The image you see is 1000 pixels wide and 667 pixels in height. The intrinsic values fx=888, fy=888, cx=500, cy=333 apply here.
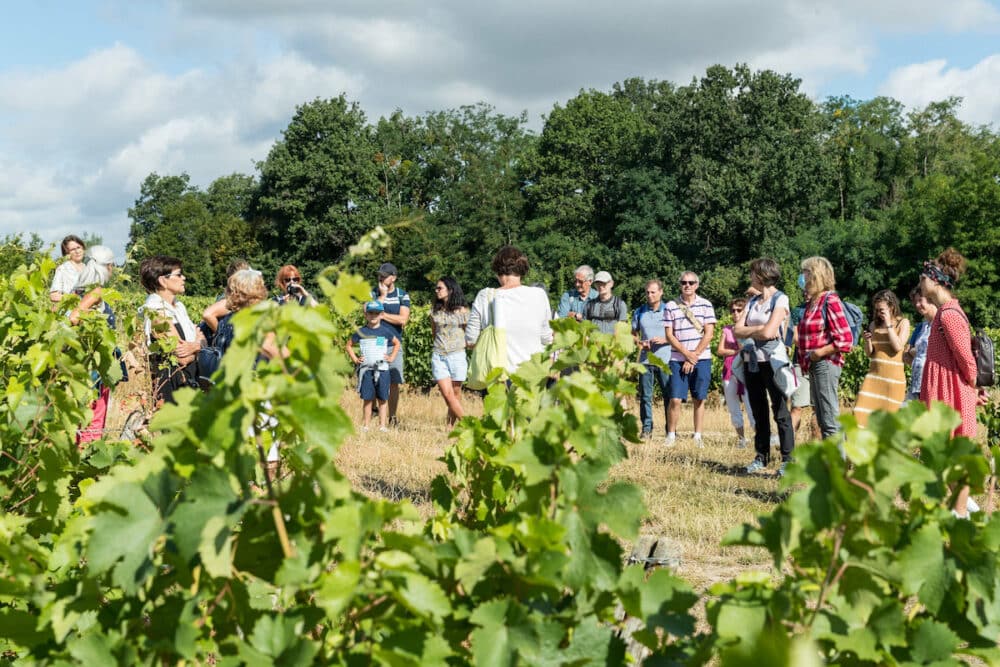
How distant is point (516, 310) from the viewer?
647 centimetres

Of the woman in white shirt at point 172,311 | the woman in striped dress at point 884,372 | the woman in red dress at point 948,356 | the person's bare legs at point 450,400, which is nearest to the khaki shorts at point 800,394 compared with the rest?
the woman in striped dress at point 884,372

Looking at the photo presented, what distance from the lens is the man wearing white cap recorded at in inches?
377

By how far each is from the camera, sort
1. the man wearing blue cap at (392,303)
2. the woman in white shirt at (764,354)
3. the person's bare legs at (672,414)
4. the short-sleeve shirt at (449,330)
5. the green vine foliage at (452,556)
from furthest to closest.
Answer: the man wearing blue cap at (392,303), the short-sleeve shirt at (449,330), the person's bare legs at (672,414), the woman in white shirt at (764,354), the green vine foliage at (452,556)

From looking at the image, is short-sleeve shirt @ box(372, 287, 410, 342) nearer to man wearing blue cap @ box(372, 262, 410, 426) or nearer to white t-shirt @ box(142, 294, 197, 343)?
man wearing blue cap @ box(372, 262, 410, 426)

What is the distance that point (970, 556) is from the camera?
146 cm

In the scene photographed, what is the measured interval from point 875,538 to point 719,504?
512 centimetres

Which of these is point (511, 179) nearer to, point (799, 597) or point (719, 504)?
point (719, 504)

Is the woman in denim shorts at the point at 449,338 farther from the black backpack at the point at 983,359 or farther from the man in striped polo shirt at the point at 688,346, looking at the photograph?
the black backpack at the point at 983,359

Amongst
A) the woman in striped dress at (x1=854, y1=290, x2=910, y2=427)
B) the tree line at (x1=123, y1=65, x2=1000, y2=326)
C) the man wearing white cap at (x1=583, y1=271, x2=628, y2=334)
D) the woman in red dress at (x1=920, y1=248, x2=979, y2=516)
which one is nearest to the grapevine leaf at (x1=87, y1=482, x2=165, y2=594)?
the woman in red dress at (x1=920, y1=248, x2=979, y2=516)

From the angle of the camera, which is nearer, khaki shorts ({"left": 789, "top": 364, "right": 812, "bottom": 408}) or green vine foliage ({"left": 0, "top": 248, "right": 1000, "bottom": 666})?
green vine foliage ({"left": 0, "top": 248, "right": 1000, "bottom": 666})

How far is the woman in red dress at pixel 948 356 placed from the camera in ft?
18.0

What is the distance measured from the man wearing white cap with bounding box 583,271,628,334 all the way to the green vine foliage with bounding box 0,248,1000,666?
7.89m

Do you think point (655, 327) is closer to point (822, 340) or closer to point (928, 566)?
point (822, 340)

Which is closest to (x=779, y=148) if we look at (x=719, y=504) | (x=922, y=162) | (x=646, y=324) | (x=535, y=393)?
(x=922, y=162)
